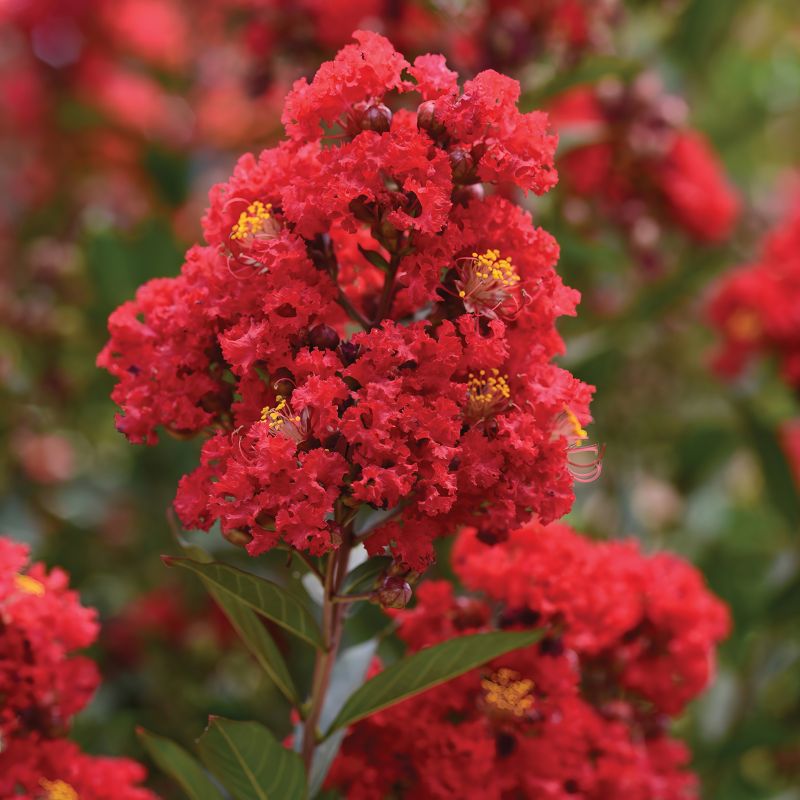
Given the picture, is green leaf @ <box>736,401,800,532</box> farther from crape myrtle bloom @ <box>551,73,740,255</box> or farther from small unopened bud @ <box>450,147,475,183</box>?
small unopened bud @ <box>450,147,475,183</box>

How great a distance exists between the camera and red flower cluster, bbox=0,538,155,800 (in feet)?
3.32

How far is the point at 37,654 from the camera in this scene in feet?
3.44

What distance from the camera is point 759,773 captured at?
2105mm

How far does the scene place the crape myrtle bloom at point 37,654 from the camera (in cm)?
102

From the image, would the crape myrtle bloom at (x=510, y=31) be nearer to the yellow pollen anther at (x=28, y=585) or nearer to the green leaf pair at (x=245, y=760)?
the yellow pollen anther at (x=28, y=585)

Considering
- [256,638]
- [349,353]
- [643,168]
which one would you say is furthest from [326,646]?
[643,168]

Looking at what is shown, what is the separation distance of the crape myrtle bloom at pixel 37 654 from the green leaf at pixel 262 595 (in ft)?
0.82

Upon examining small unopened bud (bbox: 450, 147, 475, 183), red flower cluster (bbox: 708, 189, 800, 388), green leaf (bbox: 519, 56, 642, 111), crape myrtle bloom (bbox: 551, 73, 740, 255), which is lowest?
small unopened bud (bbox: 450, 147, 475, 183)

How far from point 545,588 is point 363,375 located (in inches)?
14.7

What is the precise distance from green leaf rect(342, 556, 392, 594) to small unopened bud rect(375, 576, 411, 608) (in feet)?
0.11

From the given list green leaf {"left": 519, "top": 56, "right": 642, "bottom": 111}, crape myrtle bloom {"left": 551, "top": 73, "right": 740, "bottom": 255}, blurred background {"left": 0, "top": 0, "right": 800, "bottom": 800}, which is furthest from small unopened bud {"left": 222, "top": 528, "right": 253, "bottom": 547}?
crape myrtle bloom {"left": 551, "top": 73, "right": 740, "bottom": 255}

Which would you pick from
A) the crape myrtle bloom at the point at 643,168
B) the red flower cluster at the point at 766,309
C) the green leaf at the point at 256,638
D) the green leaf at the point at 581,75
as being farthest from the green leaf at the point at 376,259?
the red flower cluster at the point at 766,309

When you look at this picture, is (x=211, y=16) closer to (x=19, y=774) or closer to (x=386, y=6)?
(x=386, y=6)

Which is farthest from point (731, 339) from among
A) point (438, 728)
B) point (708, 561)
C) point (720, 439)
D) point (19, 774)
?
point (19, 774)
